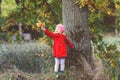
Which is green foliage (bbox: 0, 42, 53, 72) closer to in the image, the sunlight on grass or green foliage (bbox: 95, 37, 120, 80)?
green foliage (bbox: 95, 37, 120, 80)

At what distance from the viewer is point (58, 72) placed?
1156 centimetres

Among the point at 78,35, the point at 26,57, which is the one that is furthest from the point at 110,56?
the point at 26,57

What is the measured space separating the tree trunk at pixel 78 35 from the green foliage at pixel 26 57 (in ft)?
3.61

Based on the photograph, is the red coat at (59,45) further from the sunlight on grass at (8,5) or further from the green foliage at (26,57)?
the sunlight on grass at (8,5)

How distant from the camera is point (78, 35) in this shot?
11922mm

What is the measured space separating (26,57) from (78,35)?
247 centimetres

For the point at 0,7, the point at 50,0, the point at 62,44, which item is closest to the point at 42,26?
the point at 62,44

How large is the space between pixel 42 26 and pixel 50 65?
1.98 metres

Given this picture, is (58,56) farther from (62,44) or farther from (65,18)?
(65,18)

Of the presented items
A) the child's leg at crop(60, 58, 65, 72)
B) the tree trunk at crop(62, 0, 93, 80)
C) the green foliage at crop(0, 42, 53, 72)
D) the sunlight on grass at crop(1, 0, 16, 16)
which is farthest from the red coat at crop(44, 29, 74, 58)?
the sunlight on grass at crop(1, 0, 16, 16)

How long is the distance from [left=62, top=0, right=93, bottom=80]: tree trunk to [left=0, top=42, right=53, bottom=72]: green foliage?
110cm

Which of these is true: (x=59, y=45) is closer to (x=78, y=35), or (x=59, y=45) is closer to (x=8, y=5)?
Result: (x=78, y=35)

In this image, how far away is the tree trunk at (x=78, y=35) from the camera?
464 inches

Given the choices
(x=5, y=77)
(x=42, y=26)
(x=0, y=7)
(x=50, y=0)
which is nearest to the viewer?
(x=42, y=26)
